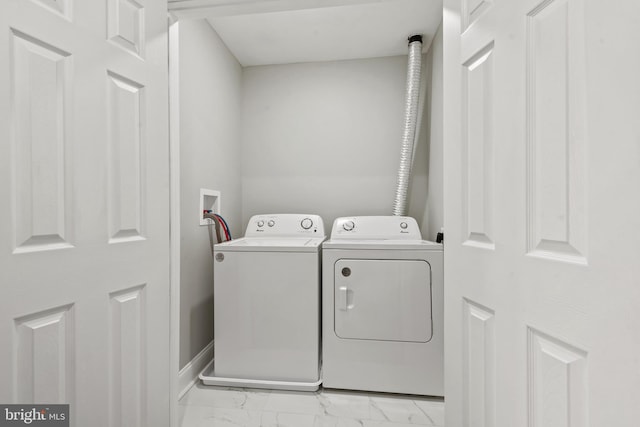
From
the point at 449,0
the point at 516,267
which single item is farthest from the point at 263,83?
the point at 516,267

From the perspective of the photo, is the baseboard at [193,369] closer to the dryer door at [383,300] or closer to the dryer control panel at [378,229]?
the dryer door at [383,300]

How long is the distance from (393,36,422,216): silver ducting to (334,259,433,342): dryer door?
71 centimetres

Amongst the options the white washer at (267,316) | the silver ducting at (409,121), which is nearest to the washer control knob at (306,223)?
the white washer at (267,316)

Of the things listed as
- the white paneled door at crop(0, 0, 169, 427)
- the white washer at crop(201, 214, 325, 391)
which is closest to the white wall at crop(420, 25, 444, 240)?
the white washer at crop(201, 214, 325, 391)

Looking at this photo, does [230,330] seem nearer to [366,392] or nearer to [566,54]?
[366,392]

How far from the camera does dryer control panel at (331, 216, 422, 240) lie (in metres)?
2.12

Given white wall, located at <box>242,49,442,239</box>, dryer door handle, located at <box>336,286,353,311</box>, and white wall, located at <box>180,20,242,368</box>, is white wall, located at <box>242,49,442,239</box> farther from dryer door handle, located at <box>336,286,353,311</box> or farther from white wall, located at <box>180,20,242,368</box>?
dryer door handle, located at <box>336,286,353,311</box>

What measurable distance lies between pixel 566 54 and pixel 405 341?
149 cm

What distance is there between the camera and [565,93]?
0.62 meters

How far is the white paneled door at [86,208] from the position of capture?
711 mm

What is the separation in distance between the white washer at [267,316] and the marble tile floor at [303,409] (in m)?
0.06

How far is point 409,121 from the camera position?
88.8 inches

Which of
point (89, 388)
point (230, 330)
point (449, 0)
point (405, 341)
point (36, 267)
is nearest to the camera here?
point (36, 267)

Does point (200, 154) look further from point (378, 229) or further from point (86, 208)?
point (378, 229)
